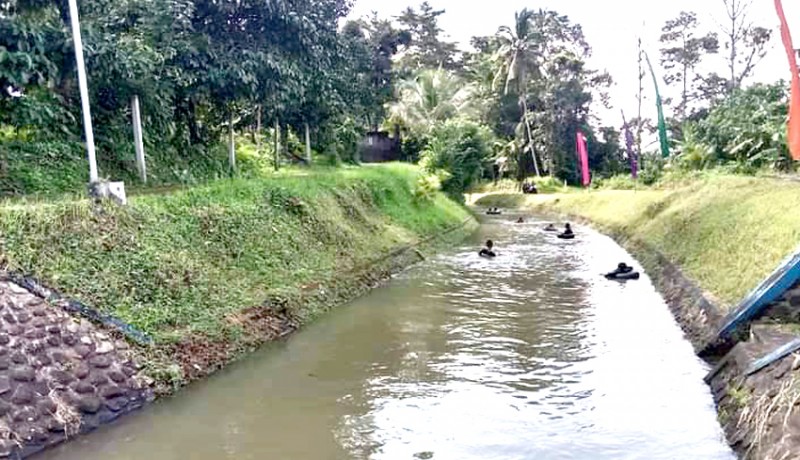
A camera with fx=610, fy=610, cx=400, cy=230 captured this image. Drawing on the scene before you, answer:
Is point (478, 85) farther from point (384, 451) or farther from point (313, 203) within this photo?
point (384, 451)

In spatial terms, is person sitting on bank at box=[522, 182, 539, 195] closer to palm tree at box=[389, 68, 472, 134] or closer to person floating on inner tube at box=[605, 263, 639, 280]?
palm tree at box=[389, 68, 472, 134]

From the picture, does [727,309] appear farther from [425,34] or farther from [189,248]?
[425,34]

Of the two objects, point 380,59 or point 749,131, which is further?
point 380,59

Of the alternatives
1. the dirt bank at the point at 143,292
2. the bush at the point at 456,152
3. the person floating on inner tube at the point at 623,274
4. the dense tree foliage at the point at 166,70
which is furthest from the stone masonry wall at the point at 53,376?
the bush at the point at 456,152

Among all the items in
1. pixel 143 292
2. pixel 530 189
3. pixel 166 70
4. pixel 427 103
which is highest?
pixel 427 103

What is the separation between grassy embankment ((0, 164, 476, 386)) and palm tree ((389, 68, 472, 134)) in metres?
23.2

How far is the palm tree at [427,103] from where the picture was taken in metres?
39.0

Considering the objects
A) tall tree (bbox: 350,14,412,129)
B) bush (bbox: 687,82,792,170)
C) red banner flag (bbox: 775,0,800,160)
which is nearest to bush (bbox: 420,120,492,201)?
tall tree (bbox: 350,14,412,129)

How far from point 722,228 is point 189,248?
10.8 metres

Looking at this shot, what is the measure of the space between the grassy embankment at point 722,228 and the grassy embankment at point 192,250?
284 inches

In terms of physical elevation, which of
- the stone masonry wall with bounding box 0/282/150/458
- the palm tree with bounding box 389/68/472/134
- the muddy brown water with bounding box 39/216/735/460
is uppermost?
the palm tree with bounding box 389/68/472/134

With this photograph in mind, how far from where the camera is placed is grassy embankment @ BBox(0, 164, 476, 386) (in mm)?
7641

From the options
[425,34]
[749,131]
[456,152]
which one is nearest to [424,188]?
[456,152]

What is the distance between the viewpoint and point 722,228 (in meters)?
13.1
